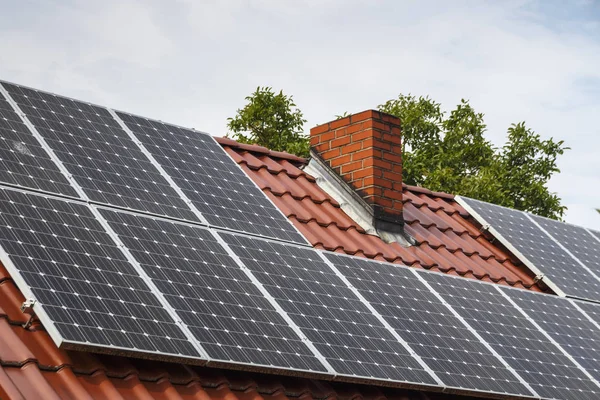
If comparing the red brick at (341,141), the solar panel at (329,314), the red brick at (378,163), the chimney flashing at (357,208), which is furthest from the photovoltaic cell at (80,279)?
the red brick at (341,141)

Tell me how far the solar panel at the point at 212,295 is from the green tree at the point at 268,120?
17800mm

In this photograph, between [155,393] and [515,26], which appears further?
[515,26]

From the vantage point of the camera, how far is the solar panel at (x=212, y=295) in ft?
29.6

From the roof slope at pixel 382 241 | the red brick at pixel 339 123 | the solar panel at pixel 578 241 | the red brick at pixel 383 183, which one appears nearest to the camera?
the roof slope at pixel 382 241

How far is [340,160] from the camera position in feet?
48.4

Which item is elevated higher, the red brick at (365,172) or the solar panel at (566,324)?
the red brick at (365,172)

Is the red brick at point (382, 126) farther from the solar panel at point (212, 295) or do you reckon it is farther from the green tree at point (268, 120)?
the green tree at point (268, 120)

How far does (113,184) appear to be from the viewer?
34.8 feet

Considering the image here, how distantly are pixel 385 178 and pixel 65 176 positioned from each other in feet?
18.2

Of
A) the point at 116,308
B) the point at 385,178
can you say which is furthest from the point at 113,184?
the point at 385,178

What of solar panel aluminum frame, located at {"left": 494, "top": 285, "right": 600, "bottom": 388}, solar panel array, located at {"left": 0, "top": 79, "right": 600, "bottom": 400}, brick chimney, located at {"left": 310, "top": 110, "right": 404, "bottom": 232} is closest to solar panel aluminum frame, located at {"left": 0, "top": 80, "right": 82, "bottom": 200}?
solar panel array, located at {"left": 0, "top": 79, "right": 600, "bottom": 400}

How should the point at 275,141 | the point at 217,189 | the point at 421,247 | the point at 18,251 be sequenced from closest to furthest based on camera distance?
the point at 18,251 → the point at 217,189 → the point at 421,247 → the point at 275,141

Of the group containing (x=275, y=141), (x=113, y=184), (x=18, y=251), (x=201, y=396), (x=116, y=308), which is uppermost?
(x=275, y=141)

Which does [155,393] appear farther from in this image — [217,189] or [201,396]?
[217,189]
